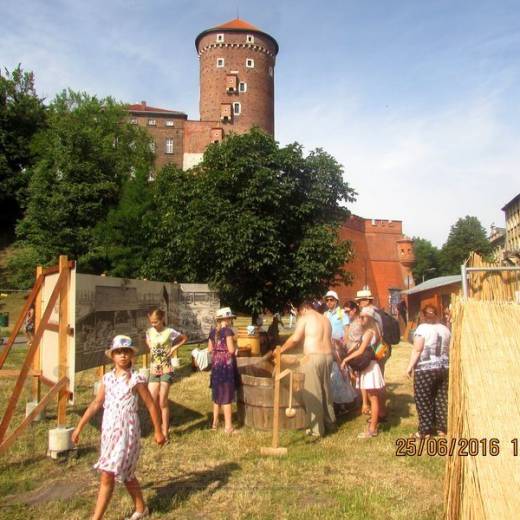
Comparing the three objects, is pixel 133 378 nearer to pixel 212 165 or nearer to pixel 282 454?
pixel 282 454

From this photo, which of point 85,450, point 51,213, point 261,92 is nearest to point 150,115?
point 261,92

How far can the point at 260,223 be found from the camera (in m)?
18.0

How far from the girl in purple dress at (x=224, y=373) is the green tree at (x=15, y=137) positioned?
4293cm

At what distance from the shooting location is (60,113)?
4934 cm

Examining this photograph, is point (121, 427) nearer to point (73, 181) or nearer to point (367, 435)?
point (367, 435)

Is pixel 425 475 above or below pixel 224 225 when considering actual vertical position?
below

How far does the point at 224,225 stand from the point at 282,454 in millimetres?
12719

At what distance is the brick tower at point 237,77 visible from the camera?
195ft

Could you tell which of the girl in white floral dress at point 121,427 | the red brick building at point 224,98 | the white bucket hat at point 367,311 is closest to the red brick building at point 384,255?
the red brick building at point 224,98

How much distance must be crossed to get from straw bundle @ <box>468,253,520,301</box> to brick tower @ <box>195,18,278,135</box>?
56543 millimetres

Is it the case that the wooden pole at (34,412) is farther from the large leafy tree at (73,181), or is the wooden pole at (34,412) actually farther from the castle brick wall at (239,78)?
the castle brick wall at (239,78)

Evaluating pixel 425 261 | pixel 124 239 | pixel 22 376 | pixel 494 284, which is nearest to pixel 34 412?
pixel 22 376

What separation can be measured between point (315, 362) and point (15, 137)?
1907 inches

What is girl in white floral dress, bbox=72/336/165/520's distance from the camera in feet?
13.6
